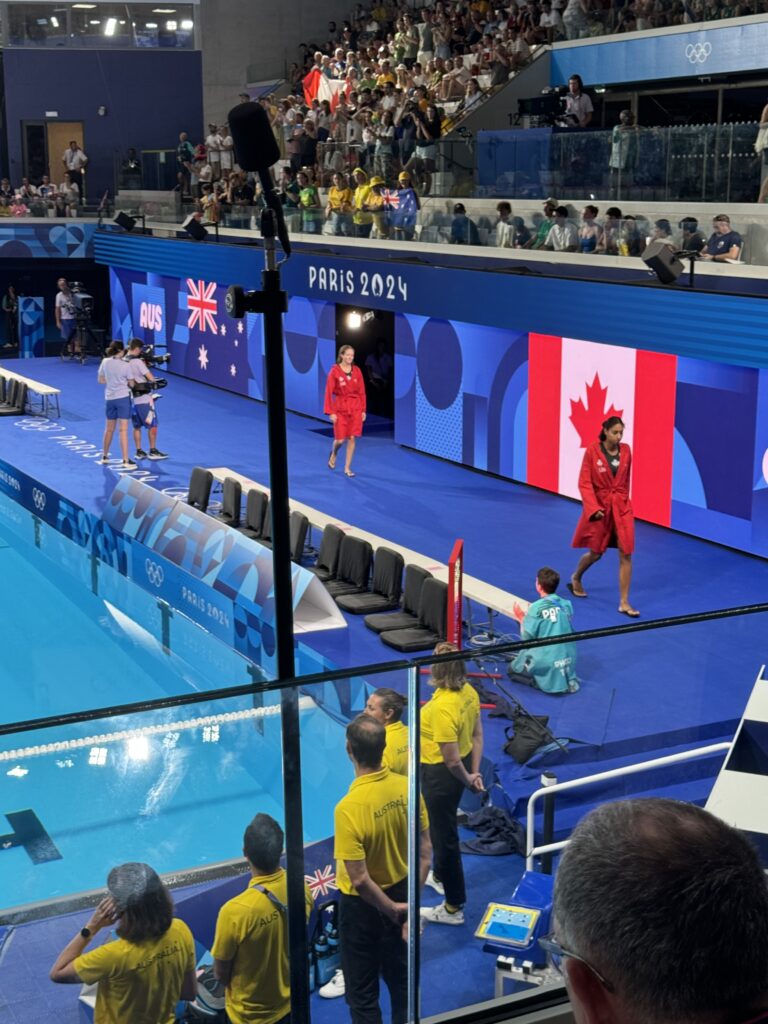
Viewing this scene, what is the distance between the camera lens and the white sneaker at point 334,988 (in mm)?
3801

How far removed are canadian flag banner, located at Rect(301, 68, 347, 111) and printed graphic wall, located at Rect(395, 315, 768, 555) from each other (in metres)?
10.1

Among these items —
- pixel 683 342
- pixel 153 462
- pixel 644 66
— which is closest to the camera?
pixel 683 342

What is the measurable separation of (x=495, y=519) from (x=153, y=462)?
539 centimetres

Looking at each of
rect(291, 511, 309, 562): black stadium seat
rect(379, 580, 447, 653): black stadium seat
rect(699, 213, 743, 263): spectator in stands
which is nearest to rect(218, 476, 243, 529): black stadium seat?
rect(291, 511, 309, 562): black stadium seat

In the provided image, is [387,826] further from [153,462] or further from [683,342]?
[153,462]

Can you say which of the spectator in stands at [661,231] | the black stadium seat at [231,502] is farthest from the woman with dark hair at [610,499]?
the black stadium seat at [231,502]

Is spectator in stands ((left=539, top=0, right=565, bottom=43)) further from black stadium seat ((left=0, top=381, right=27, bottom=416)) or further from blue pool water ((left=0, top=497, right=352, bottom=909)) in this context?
blue pool water ((left=0, top=497, right=352, bottom=909))

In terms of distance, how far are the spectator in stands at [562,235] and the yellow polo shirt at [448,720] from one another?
12.5 m

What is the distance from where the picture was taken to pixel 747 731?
13.8 feet

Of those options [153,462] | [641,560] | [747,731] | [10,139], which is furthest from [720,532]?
[10,139]

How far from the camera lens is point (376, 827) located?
3859mm

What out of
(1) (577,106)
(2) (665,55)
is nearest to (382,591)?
(1) (577,106)

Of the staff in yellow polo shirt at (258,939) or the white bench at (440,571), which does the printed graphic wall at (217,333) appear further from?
the staff in yellow polo shirt at (258,939)

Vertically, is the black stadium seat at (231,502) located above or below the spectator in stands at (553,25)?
below
